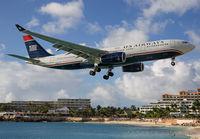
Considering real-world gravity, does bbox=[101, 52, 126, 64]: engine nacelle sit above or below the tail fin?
below

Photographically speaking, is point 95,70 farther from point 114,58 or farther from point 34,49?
point 34,49

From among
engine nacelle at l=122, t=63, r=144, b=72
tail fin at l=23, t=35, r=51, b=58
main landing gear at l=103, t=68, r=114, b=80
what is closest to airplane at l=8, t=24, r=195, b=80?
engine nacelle at l=122, t=63, r=144, b=72

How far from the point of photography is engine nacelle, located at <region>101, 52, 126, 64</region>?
1758 inches

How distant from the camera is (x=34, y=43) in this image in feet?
205

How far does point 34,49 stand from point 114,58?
81.5 feet

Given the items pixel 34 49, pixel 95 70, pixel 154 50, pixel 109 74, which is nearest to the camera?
pixel 154 50

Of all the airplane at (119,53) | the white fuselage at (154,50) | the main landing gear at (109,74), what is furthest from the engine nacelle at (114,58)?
the main landing gear at (109,74)

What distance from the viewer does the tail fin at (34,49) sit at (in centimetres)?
5932

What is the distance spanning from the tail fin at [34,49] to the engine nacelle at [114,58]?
18179 mm

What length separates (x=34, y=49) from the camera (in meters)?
61.2

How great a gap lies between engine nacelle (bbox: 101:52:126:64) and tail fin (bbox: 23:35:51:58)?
59.6 ft

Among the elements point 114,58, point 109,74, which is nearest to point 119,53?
point 114,58

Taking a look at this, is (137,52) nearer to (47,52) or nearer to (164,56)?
(164,56)

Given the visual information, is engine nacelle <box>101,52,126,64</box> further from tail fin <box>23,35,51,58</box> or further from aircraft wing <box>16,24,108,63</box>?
tail fin <box>23,35,51,58</box>
